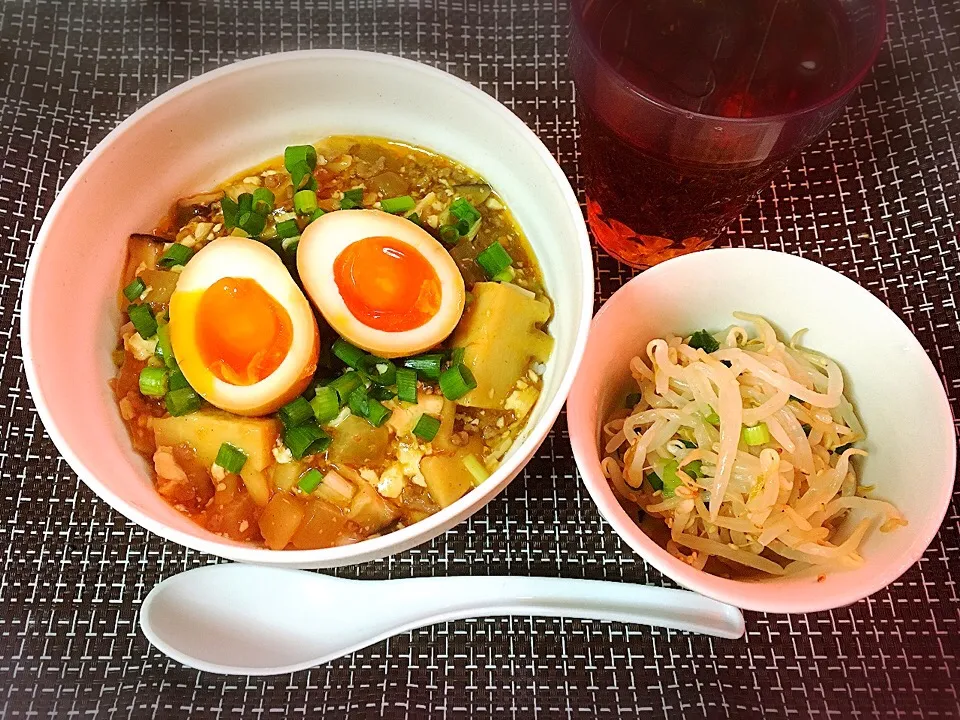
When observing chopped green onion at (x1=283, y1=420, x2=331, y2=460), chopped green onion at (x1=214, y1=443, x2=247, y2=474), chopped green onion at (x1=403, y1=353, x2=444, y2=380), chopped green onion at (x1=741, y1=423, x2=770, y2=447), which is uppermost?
chopped green onion at (x1=403, y1=353, x2=444, y2=380)

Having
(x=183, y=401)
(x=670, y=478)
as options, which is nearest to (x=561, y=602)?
(x=670, y=478)

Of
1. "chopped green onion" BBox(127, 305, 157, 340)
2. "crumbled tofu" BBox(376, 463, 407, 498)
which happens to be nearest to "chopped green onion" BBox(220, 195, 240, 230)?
"chopped green onion" BBox(127, 305, 157, 340)

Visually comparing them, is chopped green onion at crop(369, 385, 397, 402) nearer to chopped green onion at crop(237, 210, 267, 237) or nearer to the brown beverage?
chopped green onion at crop(237, 210, 267, 237)

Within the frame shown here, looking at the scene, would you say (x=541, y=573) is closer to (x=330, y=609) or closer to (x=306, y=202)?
(x=330, y=609)

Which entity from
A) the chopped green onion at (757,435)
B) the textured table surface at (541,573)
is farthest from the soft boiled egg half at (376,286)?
the chopped green onion at (757,435)

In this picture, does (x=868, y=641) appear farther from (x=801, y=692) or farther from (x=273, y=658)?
(x=273, y=658)

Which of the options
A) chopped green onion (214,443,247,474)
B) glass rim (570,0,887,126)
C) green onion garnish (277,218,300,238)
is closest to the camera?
glass rim (570,0,887,126)
